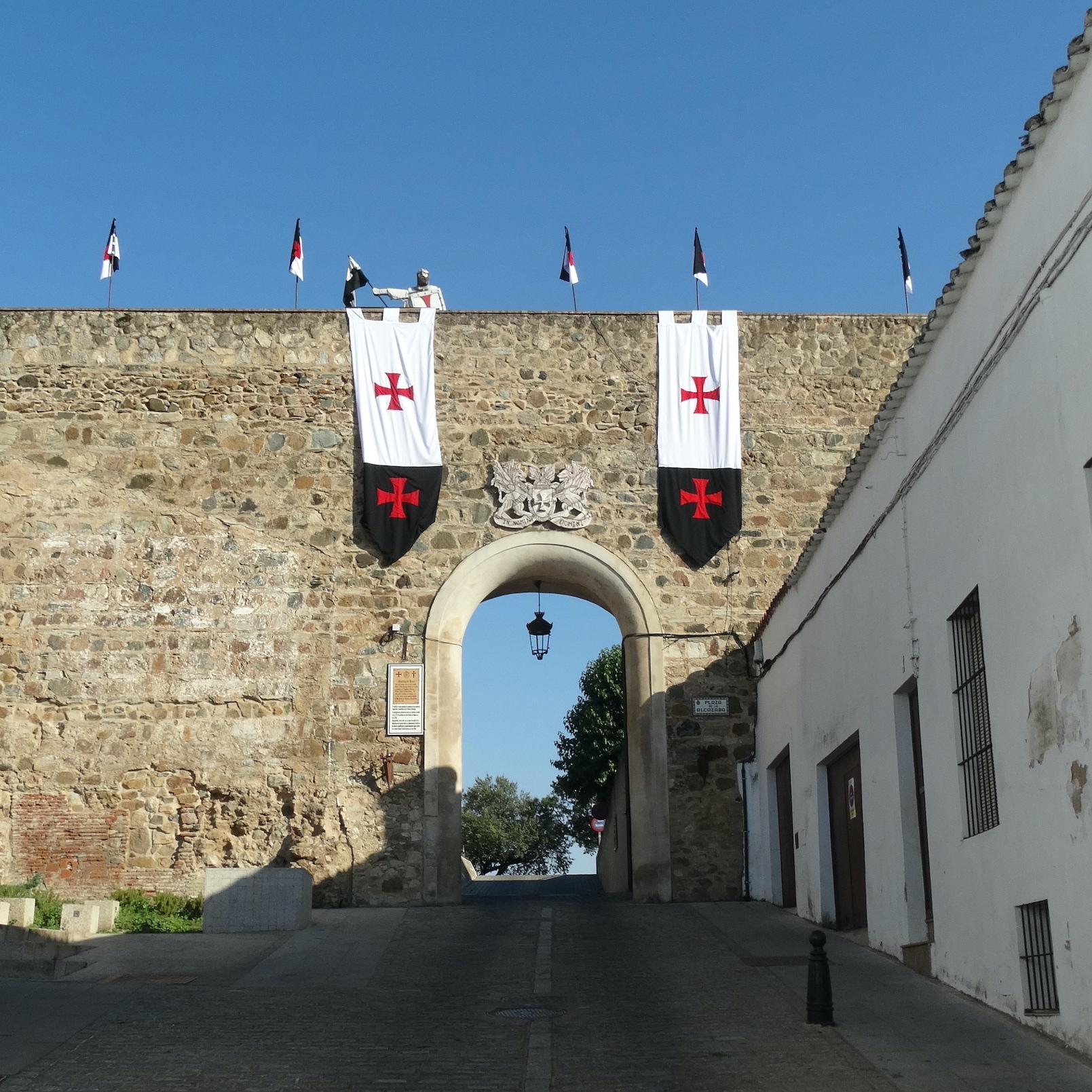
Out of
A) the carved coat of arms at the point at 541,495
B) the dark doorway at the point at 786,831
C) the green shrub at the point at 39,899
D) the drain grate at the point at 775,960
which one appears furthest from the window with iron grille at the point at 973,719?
the green shrub at the point at 39,899

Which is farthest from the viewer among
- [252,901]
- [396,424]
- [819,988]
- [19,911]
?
[396,424]

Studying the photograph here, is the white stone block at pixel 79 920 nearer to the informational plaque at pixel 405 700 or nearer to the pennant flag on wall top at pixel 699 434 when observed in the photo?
the informational plaque at pixel 405 700

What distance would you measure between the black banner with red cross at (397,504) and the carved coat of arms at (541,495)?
0.85 meters

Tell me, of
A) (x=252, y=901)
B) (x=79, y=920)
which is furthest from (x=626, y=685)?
(x=79, y=920)

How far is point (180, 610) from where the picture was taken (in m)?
15.9

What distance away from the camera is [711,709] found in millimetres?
15938

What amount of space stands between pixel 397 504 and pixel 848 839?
277 inches

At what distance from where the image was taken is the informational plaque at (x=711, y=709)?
1594 cm

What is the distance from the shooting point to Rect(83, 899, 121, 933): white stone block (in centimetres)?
1278

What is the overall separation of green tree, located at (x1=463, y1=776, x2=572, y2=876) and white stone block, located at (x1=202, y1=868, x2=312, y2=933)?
31.2 m

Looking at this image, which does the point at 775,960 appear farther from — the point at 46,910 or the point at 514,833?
the point at 514,833

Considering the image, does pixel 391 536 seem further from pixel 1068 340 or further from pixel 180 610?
pixel 1068 340

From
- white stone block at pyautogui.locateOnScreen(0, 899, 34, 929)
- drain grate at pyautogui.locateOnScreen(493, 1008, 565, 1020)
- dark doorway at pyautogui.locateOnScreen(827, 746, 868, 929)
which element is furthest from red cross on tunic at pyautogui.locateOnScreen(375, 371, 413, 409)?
drain grate at pyautogui.locateOnScreen(493, 1008, 565, 1020)

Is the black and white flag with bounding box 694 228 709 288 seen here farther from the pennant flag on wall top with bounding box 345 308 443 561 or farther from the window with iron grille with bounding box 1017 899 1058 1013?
the window with iron grille with bounding box 1017 899 1058 1013
